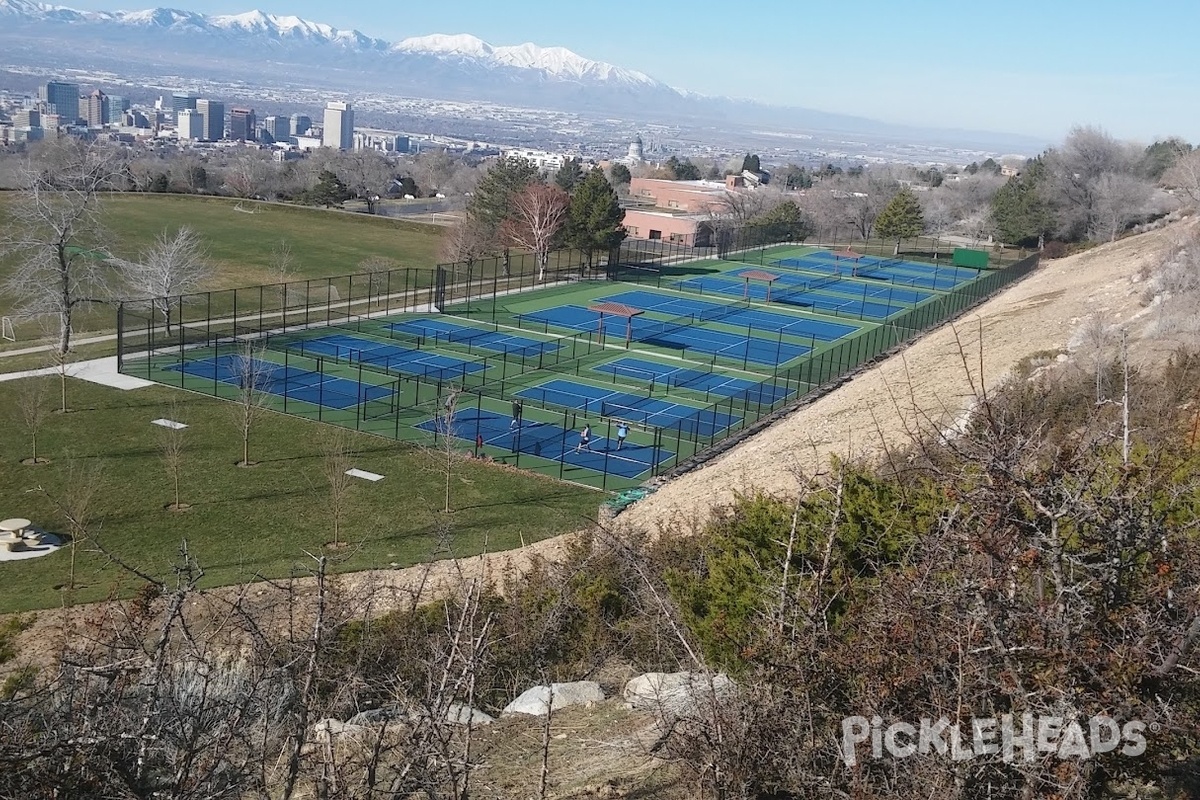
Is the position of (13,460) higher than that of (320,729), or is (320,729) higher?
(320,729)

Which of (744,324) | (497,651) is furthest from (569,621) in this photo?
(744,324)

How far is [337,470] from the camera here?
2439 centimetres

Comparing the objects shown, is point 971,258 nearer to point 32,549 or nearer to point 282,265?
point 282,265

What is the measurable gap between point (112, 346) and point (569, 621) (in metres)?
32.1

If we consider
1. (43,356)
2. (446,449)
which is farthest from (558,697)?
(43,356)

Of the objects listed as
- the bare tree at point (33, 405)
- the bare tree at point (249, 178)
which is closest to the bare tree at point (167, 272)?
the bare tree at point (33, 405)

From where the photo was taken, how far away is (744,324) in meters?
54.0

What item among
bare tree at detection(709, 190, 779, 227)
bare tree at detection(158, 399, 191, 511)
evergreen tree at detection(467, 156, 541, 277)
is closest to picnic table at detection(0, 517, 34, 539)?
bare tree at detection(158, 399, 191, 511)

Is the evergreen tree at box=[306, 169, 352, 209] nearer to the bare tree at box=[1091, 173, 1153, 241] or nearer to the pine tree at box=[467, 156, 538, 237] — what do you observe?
the pine tree at box=[467, 156, 538, 237]

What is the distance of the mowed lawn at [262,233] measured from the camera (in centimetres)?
6431

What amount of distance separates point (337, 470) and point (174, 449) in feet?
15.4

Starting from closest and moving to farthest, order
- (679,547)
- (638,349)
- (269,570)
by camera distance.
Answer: (679,547) < (269,570) < (638,349)

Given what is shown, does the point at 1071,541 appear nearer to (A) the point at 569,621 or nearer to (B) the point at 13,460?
(A) the point at 569,621

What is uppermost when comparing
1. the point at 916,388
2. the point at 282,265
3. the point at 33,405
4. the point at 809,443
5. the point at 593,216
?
the point at 593,216
